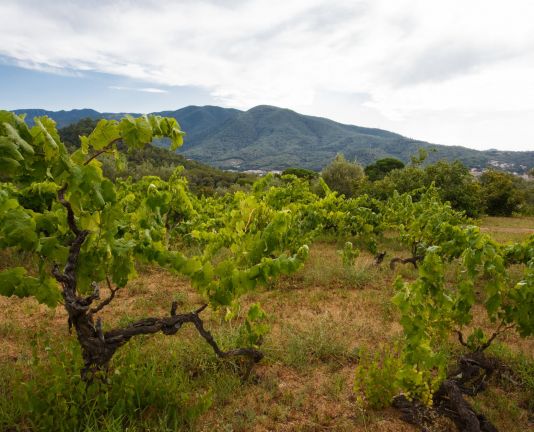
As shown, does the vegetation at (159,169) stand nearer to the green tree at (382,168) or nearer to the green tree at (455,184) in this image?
the green tree at (382,168)

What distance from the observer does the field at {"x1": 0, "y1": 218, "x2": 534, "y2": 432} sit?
329cm

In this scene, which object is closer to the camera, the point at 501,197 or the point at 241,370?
the point at 241,370

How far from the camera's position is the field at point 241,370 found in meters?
3.29

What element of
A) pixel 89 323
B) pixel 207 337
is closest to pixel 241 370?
pixel 207 337

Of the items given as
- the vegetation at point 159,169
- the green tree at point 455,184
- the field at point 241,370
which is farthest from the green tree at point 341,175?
the field at point 241,370

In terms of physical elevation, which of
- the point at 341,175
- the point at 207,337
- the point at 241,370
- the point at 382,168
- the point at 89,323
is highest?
the point at 382,168

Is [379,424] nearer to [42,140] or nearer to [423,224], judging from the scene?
[42,140]

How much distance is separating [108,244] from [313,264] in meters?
6.94

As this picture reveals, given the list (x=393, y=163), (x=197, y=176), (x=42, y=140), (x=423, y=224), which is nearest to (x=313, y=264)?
(x=423, y=224)

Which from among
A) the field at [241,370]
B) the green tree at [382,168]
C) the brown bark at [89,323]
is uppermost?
the green tree at [382,168]

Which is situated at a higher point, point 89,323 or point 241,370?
point 89,323

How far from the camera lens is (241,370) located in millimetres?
4195

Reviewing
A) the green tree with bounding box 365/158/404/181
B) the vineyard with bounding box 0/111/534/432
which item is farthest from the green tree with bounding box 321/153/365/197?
the vineyard with bounding box 0/111/534/432

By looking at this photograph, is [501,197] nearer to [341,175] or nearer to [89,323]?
[341,175]
